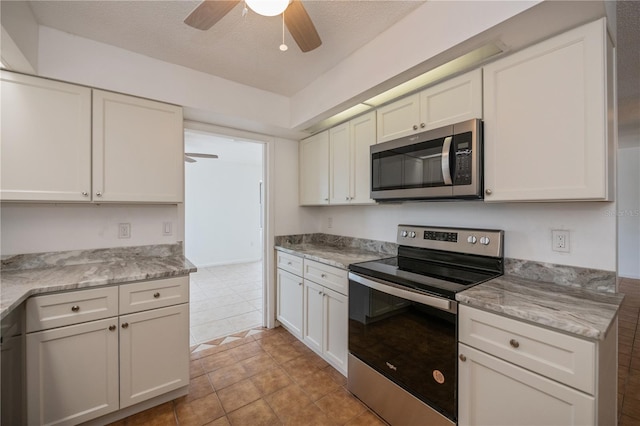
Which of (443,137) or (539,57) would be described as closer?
(539,57)

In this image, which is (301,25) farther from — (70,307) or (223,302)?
(223,302)

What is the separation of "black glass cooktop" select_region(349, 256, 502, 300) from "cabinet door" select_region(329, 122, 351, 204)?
29.8 inches

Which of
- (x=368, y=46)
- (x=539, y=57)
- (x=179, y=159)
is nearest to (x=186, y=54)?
(x=179, y=159)

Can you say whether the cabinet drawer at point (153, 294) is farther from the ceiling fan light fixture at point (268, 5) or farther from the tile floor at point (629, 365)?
the tile floor at point (629, 365)

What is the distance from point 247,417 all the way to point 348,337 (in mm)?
827

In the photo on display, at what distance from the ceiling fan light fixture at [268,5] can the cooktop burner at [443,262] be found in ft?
4.89

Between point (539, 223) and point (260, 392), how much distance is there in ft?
7.11

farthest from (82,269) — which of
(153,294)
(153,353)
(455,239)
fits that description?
(455,239)

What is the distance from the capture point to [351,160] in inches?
95.2

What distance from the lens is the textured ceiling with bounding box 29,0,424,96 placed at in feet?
5.17

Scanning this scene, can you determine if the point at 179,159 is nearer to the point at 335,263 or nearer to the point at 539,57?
the point at 335,263

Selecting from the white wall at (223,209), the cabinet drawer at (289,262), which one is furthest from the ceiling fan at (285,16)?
the white wall at (223,209)

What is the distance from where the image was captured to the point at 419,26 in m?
1.58

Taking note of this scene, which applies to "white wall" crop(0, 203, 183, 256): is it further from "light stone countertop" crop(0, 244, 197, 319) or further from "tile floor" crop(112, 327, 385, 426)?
"tile floor" crop(112, 327, 385, 426)
